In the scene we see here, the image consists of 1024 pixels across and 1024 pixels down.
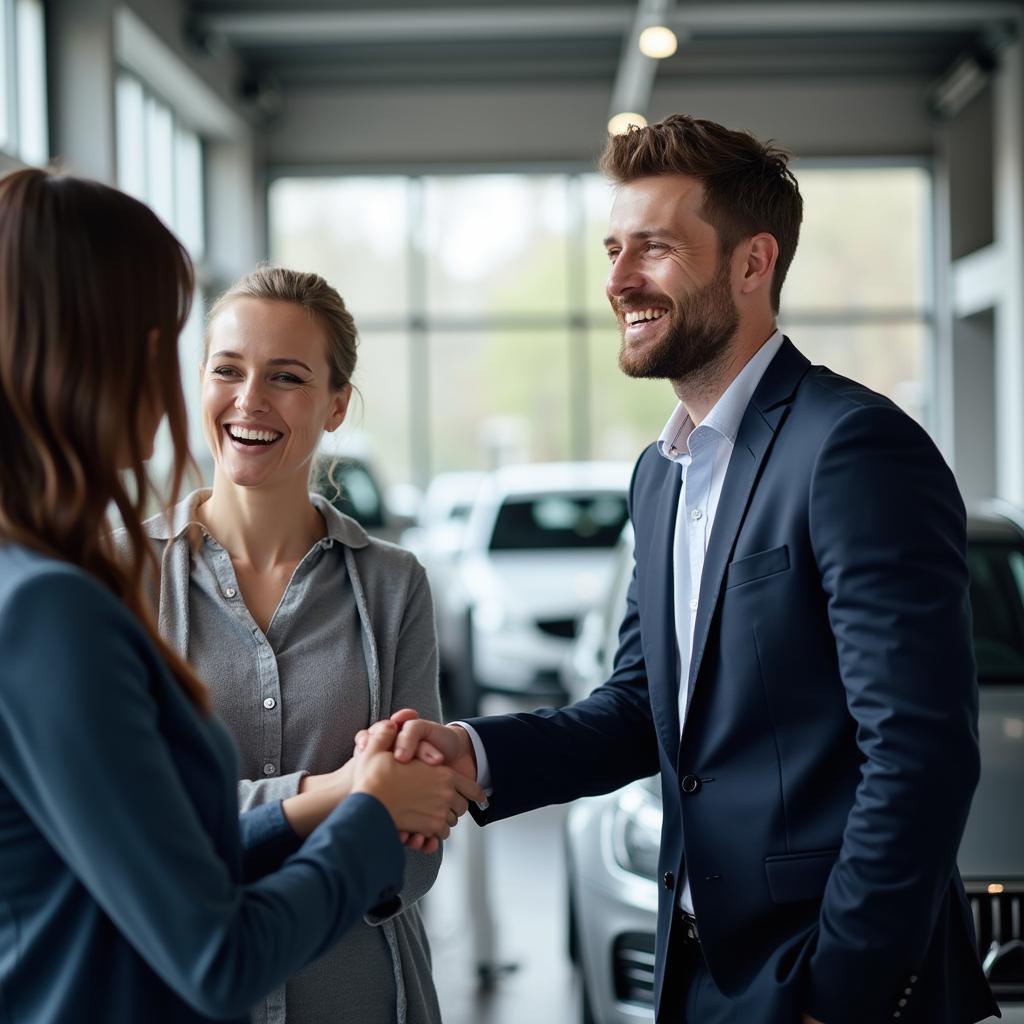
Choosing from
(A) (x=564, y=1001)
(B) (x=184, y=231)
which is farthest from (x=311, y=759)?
(B) (x=184, y=231)

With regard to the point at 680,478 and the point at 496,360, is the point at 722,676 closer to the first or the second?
the point at 680,478

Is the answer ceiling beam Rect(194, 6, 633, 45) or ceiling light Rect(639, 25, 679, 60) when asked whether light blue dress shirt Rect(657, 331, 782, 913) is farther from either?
ceiling beam Rect(194, 6, 633, 45)

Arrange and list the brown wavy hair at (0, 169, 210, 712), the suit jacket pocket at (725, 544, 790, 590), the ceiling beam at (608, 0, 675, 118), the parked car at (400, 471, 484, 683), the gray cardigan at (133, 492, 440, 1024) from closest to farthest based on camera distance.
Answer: the brown wavy hair at (0, 169, 210, 712)
the suit jacket pocket at (725, 544, 790, 590)
the gray cardigan at (133, 492, 440, 1024)
the parked car at (400, 471, 484, 683)
the ceiling beam at (608, 0, 675, 118)

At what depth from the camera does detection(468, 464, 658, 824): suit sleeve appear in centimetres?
202

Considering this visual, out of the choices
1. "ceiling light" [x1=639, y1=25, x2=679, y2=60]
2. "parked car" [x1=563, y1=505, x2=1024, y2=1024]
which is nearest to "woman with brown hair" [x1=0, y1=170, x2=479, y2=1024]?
"parked car" [x1=563, y1=505, x2=1024, y2=1024]

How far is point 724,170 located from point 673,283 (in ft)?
0.63

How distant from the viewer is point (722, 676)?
5.66 ft

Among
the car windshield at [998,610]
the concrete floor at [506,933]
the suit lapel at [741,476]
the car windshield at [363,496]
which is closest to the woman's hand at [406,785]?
the suit lapel at [741,476]

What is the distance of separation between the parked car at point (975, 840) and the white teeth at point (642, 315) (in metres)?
1.33

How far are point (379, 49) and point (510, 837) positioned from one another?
347 inches

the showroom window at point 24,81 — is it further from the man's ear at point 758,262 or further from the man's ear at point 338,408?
the man's ear at point 758,262

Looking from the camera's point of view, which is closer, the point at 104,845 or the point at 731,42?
the point at 104,845

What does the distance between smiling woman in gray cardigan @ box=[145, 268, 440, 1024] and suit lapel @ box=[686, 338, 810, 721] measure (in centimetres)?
44

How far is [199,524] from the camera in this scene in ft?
6.42
